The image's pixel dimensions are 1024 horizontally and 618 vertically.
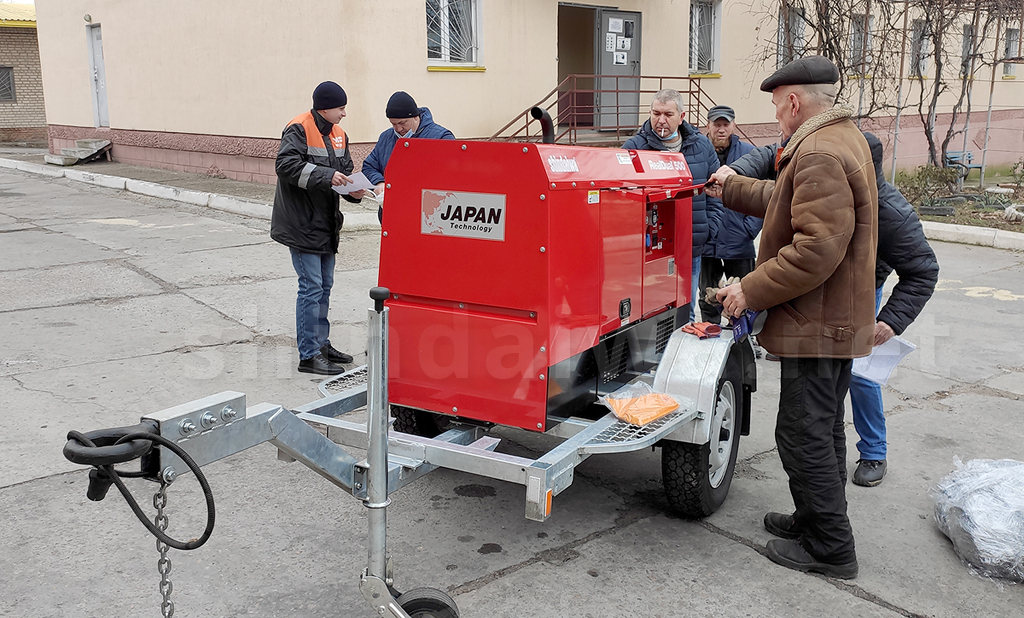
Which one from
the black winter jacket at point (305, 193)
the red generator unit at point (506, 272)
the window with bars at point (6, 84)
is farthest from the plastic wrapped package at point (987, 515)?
the window with bars at point (6, 84)

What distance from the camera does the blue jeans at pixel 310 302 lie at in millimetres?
5371

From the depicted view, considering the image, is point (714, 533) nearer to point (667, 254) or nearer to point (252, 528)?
point (667, 254)

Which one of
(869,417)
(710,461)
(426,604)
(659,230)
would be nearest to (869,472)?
(869,417)

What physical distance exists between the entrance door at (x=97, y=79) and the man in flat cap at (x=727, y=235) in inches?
657

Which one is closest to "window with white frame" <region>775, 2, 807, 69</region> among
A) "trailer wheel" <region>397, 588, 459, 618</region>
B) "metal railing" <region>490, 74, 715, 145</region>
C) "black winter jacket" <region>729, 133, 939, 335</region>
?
"metal railing" <region>490, 74, 715, 145</region>

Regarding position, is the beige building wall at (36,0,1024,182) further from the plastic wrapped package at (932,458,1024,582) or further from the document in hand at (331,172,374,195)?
the plastic wrapped package at (932,458,1024,582)

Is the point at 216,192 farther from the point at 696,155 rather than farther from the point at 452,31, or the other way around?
the point at 696,155

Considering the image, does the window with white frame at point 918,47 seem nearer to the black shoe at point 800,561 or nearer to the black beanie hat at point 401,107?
the black beanie hat at point 401,107

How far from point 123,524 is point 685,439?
2.29 m

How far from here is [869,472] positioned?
13.1 ft

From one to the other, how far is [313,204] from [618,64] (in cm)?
1072

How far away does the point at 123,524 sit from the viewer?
3387mm

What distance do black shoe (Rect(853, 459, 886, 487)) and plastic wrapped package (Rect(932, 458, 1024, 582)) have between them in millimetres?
377

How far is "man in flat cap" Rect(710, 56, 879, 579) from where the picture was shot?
9.59 feet
